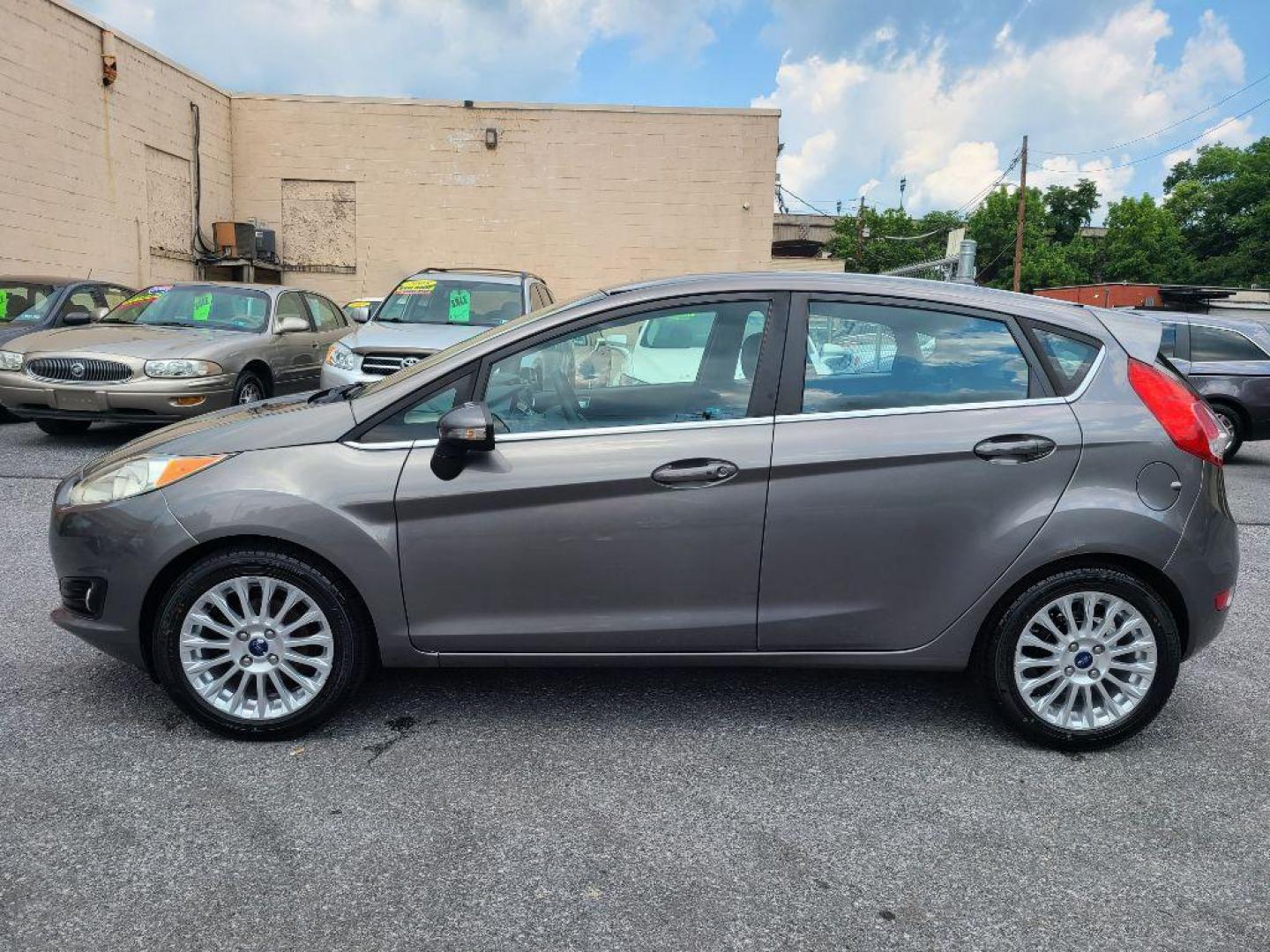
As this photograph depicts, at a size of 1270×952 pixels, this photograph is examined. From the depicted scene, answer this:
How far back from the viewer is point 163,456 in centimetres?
333

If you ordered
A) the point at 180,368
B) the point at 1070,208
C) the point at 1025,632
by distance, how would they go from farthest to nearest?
the point at 1070,208
the point at 180,368
the point at 1025,632

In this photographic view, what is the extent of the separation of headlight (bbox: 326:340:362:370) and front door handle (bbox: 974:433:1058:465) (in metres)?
6.30

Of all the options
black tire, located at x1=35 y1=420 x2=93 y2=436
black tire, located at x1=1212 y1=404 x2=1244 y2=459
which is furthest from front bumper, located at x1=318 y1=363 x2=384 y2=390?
black tire, located at x1=1212 y1=404 x2=1244 y2=459

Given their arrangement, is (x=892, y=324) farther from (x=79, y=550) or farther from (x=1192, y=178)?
(x=1192, y=178)

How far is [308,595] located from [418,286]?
22.4 ft

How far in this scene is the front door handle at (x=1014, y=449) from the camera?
127 inches

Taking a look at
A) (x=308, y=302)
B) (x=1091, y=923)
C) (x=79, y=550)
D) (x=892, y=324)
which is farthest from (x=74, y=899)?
(x=308, y=302)

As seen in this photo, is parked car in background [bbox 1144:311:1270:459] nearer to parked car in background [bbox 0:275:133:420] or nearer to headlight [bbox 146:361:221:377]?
headlight [bbox 146:361:221:377]

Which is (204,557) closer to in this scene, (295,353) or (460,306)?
(460,306)

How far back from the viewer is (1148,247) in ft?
200

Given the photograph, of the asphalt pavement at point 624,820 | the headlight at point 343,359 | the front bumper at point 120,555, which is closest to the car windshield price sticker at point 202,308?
the headlight at point 343,359

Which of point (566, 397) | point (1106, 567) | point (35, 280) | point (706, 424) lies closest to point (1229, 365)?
point (1106, 567)

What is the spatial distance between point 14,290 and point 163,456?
9.22m

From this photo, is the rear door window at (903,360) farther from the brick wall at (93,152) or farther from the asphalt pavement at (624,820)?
the brick wall at (93,152)
